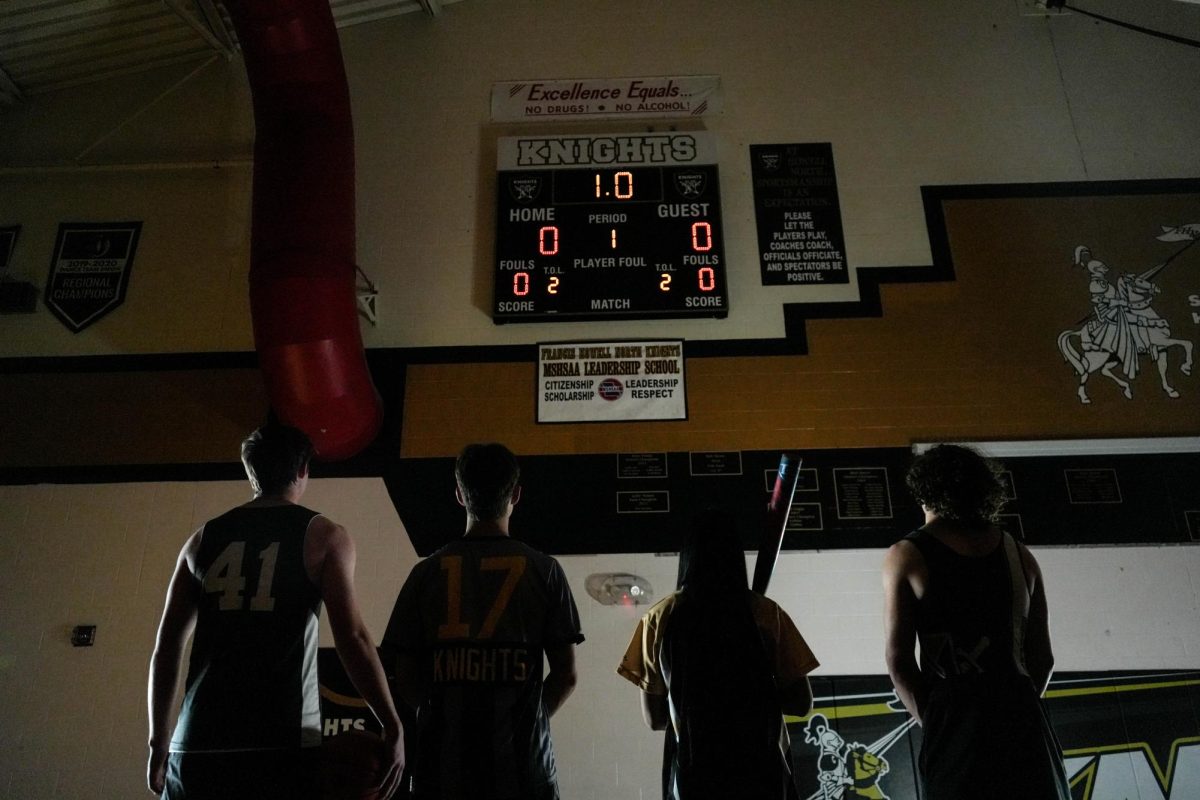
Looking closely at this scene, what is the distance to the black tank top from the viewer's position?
1.74 m

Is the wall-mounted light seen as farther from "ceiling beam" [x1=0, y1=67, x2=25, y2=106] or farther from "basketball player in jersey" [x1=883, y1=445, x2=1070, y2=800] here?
"ceiling beam" [x1=0, y1=67, x2=25, y2=106]

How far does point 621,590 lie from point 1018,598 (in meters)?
1.88

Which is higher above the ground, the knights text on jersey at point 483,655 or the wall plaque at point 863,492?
the wall plaque at point 863,492

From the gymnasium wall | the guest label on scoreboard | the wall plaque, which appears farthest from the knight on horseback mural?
the guest label on scoreboard

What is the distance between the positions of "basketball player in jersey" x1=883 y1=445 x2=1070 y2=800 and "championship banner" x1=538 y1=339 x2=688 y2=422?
70.0 inches

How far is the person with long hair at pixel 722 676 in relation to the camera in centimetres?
156

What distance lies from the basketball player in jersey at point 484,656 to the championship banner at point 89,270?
10.6ft

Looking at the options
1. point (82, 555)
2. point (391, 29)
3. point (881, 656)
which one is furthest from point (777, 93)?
point (82, 555)

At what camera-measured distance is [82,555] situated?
3598 mm

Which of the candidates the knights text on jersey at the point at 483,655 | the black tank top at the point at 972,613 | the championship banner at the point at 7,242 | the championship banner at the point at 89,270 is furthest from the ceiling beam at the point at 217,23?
the black tank top at the point at 972,613

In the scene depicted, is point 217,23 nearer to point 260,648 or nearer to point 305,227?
point 305,227

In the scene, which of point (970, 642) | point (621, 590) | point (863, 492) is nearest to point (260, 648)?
point (970, 642)

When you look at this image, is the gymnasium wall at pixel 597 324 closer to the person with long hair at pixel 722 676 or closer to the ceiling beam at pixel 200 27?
the ceiling beam at pixel 200 27

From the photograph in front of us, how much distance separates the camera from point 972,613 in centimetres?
176
